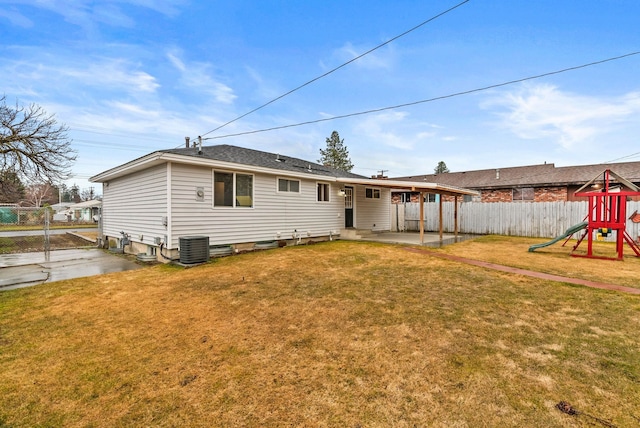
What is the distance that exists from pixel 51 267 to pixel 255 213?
5661 millimetres

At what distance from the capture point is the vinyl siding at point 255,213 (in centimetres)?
802

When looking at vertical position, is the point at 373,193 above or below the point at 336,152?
below

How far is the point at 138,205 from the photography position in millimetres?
9734

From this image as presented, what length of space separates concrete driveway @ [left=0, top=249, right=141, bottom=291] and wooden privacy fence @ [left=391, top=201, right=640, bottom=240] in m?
14.2

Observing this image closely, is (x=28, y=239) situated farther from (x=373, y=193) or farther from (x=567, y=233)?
(x=567, y=233)

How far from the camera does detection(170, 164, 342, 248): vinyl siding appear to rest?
8.02 metres

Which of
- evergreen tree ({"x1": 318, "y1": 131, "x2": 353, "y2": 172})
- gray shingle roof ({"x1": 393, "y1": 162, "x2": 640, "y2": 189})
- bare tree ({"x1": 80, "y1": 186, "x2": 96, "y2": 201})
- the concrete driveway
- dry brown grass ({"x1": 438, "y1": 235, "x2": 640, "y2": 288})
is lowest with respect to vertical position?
the concrete driveway

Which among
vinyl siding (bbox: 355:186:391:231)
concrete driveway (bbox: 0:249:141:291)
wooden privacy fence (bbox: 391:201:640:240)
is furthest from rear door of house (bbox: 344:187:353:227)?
concrete driveway (bbox: 0:249:141:291)

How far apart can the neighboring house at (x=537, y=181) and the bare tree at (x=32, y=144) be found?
1966 cm

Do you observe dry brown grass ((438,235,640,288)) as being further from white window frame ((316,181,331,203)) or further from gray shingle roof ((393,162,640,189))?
gray shingle roof ((393,162,640,189))

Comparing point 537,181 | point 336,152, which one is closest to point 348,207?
point 537,181

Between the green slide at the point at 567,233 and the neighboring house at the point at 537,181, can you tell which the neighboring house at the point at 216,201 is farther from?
the neighboring house at the point at 537,181

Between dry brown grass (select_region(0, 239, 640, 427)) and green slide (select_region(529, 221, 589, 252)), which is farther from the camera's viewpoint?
green slide (select_region(529, 221, 589, 252))

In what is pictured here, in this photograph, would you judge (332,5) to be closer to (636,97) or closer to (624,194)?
(624,194)
